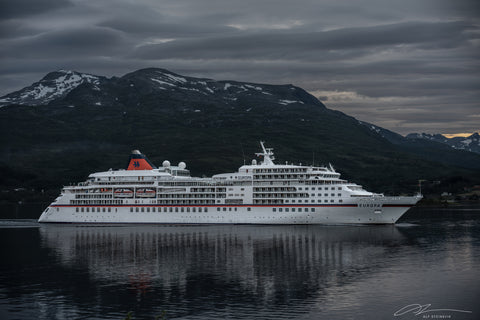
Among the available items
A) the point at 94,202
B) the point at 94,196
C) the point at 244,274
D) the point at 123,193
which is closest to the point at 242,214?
the point at 123,193

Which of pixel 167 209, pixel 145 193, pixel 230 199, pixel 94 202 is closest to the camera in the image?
pixel 230 199

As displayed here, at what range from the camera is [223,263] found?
5253 cm

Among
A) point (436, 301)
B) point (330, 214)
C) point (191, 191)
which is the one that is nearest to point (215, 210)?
point (191, 191)

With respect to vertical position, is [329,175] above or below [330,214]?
above

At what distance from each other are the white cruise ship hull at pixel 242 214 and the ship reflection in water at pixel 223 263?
204cm

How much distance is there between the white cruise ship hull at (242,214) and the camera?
80562 mm

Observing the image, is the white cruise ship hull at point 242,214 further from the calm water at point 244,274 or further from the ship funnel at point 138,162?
the ship funnel at point 138,162

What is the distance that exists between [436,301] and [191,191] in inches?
2247

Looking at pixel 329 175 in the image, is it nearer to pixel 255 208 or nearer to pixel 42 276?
pixel 255 208

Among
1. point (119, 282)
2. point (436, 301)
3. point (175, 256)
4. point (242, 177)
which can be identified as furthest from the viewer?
point (242, 177)

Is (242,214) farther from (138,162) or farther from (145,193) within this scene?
(138,162)

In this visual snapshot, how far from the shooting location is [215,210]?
289 feet

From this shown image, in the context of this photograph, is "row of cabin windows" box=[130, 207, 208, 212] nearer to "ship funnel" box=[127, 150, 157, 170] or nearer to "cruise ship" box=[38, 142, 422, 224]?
"cruise ship" box=[38, 142, 422, 224]

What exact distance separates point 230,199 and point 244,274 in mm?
Result: 40639
